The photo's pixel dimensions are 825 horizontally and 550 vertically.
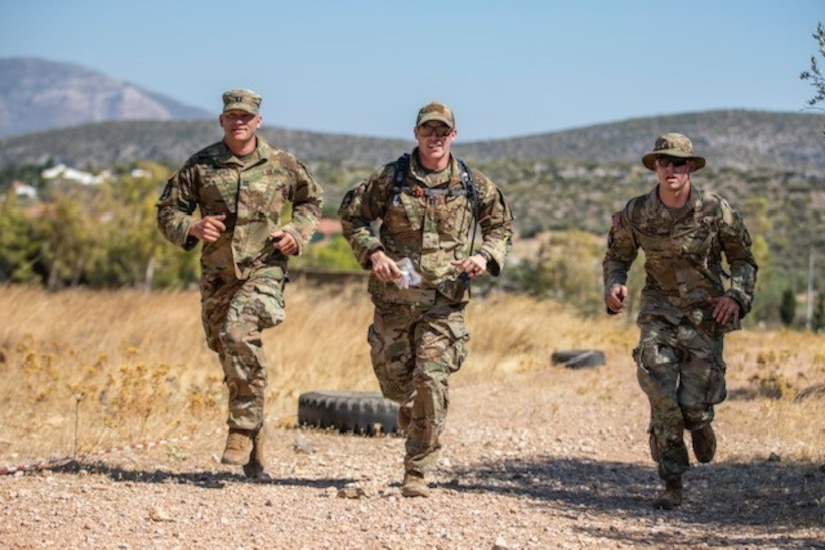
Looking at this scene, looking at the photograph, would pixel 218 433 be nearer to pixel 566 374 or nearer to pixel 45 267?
pixel 566 374

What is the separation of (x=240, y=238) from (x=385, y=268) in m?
0.97

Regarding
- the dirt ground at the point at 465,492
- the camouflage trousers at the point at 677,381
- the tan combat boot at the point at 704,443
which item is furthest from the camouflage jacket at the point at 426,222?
the tan combat boot at the point at 704,443

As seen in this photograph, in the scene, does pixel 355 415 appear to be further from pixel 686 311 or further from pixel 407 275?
pixel 686 311

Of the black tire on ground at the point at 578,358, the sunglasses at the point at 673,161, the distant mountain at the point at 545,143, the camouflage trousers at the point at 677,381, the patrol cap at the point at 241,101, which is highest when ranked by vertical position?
the distant mountain at the point at 545,143

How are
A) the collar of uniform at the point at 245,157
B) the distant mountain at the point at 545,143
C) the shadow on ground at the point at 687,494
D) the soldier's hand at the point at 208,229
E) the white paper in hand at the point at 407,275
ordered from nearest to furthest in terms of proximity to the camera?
the shadow on ground at the point at 687,494, the white paper in hand at the point at 407,275, the soldier's hand at the point at 208,229, the collar of uniform at the point at 245,157, the distant mountain at the point at 545,143

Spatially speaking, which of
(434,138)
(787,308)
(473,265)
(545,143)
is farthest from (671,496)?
(545,143)

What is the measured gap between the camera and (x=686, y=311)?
23.9 ft

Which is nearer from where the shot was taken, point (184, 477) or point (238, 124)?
point (238, 124)

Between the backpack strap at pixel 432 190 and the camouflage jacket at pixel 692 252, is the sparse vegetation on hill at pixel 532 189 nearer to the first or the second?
the camouflage jacket at pixel 692 252

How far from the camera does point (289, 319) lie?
50.8ft

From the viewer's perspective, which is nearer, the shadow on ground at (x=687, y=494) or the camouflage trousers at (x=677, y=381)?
the shadow on ground at (x=687, y=494)

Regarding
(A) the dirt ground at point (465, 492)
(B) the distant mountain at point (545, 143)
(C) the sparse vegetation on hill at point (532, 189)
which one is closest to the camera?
(A) the dirt ground at point (465, 492)

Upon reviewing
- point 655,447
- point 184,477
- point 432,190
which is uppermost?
point 432,190

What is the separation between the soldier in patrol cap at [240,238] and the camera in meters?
7.44
